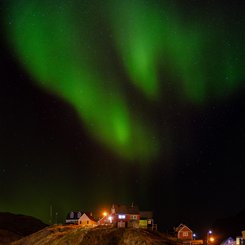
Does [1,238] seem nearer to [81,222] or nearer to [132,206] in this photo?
[81,222]

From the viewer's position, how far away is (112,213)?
139500 mm

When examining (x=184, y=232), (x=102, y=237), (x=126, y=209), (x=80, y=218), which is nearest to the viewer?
(x=102, y=237)

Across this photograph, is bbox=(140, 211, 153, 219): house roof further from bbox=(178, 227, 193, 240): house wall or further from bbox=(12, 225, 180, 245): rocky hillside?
bbox=(12, 225, 180, 245): rocky hillside

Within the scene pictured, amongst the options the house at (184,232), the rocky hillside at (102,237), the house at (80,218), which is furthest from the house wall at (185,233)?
the rocky hillside at (102,237)

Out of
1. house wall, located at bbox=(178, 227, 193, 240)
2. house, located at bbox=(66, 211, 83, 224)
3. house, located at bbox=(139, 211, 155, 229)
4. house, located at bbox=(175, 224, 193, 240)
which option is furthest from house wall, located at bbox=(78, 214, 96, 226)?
house wall, located at bbox=(178, 227, 193, 240)

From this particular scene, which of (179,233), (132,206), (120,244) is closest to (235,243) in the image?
(179,233)

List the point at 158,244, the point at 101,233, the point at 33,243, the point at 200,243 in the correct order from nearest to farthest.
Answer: the point at 158,244
the point at 101,233
the point at 33,243
the point at 200,243

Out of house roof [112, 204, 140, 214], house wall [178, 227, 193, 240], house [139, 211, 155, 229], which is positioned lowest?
house wall [178, 227, 193, 240]

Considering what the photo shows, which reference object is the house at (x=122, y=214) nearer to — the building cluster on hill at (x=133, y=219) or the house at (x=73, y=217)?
the building cluster on hill at (x=133, y=219)

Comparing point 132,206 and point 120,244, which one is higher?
point 132,206

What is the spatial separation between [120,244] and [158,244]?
24.8ft

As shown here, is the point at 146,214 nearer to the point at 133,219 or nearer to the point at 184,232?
the point at 133,219

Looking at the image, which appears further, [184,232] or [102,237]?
[184,232]

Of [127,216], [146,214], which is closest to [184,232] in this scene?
[146,214]
